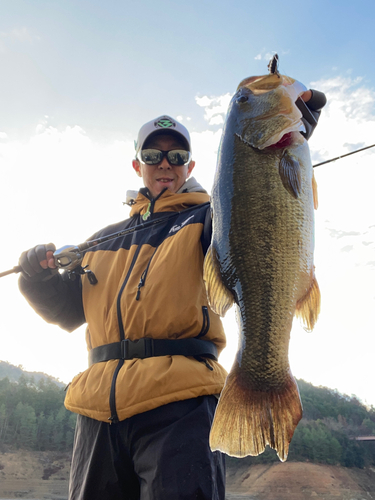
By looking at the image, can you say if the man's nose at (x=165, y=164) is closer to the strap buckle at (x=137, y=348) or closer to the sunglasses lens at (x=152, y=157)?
the sunglasses lens at (x=152, y=157)

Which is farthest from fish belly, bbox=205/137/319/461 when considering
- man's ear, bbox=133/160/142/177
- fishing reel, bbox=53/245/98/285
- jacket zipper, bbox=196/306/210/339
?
man's ear, bbox=133/160/142/177

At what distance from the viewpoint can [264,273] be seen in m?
1.61

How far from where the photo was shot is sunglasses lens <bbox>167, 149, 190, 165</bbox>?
3.26 meters

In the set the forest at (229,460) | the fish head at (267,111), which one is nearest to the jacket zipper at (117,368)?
the fish head at (267,111)

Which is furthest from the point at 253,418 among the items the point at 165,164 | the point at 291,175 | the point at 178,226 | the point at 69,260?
the point at 165,164

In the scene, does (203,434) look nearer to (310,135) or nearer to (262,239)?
(262,239)

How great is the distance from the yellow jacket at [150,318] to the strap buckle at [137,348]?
4cm

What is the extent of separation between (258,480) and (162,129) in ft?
64.4

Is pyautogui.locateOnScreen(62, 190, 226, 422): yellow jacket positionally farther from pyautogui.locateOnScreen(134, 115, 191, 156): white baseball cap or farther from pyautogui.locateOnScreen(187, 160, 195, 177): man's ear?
pyautogui.locateOnScreen(134, 115, 191, 156): white baseball cap

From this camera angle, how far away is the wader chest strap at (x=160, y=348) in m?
2.10

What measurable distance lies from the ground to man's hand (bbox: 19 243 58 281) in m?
15.9

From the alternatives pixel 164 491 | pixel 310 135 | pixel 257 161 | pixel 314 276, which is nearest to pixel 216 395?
pixel 164 491

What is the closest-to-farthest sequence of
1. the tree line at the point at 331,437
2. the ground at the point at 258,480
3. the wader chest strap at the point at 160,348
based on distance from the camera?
the wader chest strap at the point at 160,348 → the ground at the point at 258,480 → the tree line at the point at 331,437

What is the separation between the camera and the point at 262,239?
5.24 ft
